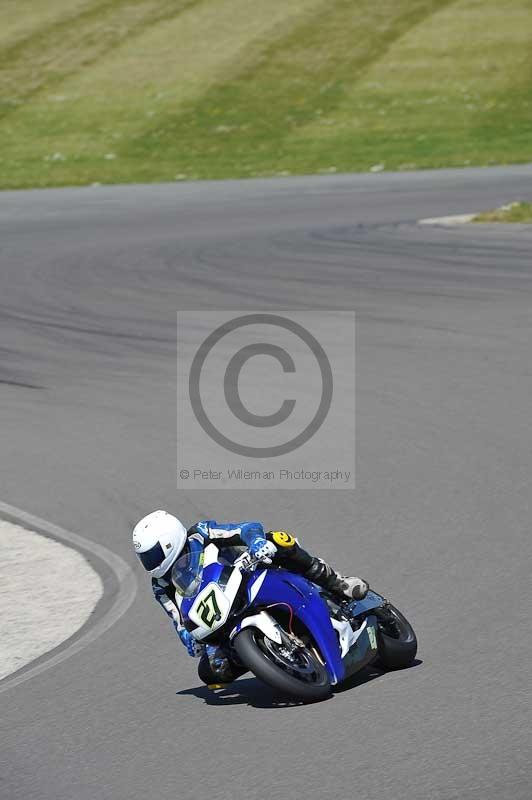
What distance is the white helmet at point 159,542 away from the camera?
24.2 ft

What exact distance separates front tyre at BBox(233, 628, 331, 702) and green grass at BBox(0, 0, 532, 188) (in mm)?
31293

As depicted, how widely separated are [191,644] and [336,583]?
866mm

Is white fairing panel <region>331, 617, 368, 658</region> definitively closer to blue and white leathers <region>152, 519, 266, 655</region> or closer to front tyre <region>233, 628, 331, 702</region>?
front tyre <region>233, 628, 331, 702</region>

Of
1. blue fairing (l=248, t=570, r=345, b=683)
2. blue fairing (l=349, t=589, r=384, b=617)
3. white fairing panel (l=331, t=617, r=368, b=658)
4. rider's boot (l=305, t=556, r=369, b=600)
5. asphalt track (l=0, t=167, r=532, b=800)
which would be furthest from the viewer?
blue fairing (l=349, t=589, r=384, b=617)

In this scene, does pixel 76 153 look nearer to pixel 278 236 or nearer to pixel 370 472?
pixel 278 236

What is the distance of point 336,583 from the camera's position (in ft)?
25.8

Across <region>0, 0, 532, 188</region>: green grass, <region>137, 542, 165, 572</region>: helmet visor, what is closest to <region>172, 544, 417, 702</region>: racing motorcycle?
<region>137, 542, 165, 572</region>: helmet visor

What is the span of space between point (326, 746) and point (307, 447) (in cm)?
615

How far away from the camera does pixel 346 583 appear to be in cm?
788

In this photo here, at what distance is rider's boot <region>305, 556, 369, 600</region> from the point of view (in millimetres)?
7816

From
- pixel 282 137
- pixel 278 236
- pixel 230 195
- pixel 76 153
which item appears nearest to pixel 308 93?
pixel 282 137

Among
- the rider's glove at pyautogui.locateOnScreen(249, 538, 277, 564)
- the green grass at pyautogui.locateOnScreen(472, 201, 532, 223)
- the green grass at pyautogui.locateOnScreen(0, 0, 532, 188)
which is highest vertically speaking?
the rider's glove at pyautogui.locateOnScreen(249, 538, 277, 564)

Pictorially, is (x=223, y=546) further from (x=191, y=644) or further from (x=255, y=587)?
(x=191, y=644)

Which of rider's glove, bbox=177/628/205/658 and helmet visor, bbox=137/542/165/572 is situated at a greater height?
helmet visor, bbox=137/542/165/572
